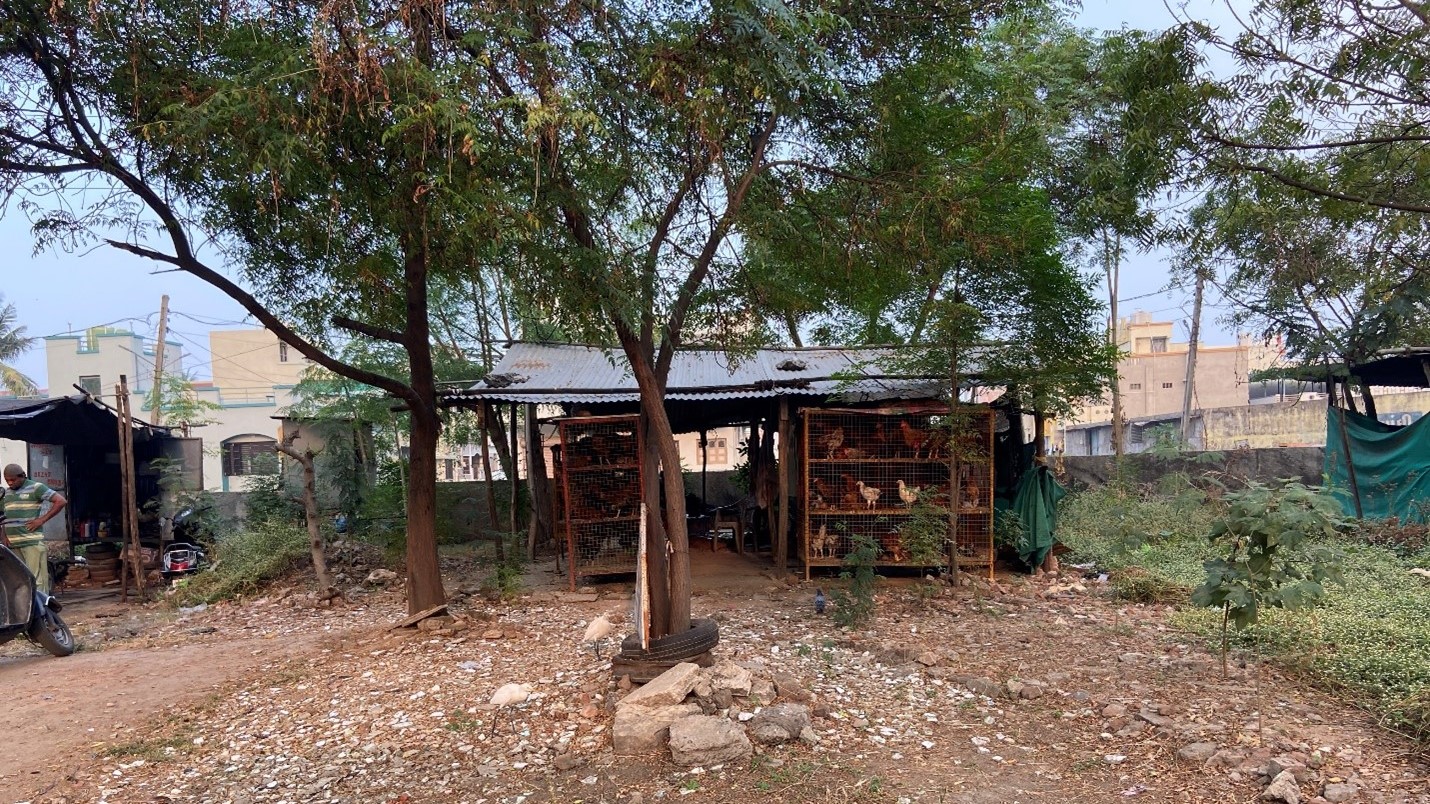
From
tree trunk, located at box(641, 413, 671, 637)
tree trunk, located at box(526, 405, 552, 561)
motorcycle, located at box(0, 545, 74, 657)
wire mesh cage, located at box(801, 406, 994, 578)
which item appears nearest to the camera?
tree trunk, located at box(641, 413, 671, 637)

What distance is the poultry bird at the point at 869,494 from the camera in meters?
8.98

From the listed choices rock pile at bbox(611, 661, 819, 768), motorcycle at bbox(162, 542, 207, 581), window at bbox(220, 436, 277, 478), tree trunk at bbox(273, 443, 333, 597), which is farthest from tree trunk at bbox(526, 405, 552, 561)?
window at bbox(220, 436, 277, 478)

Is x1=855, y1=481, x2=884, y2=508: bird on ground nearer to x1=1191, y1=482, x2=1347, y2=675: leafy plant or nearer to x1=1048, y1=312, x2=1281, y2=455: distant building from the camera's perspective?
x1=1191, y1=482, x2=1347, y2=675: leafy plant

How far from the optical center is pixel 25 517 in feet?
26.4

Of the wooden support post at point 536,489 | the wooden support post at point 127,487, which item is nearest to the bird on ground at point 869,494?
the wooden support post at point 536,489

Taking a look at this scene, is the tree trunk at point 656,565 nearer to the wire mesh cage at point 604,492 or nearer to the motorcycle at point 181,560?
the wire mesh cage at point 604,492

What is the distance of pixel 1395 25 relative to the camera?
4.58 meters

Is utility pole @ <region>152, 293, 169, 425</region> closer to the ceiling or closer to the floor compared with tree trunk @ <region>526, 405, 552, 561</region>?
closer to the ceiling

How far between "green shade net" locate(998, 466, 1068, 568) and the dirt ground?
166cm

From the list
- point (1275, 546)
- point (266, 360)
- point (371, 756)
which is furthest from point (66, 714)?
point (266, 360)

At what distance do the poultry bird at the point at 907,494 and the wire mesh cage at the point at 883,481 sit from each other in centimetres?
1

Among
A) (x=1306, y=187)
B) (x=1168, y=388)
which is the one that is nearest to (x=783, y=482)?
(x=1306, y=187)

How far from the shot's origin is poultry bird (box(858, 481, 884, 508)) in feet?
29.5

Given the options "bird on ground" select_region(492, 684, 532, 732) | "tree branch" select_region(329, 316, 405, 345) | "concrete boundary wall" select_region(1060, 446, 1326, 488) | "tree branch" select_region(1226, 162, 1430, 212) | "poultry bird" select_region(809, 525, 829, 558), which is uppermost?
"tree branch" select_region(1226, 162, 1430, 212)
